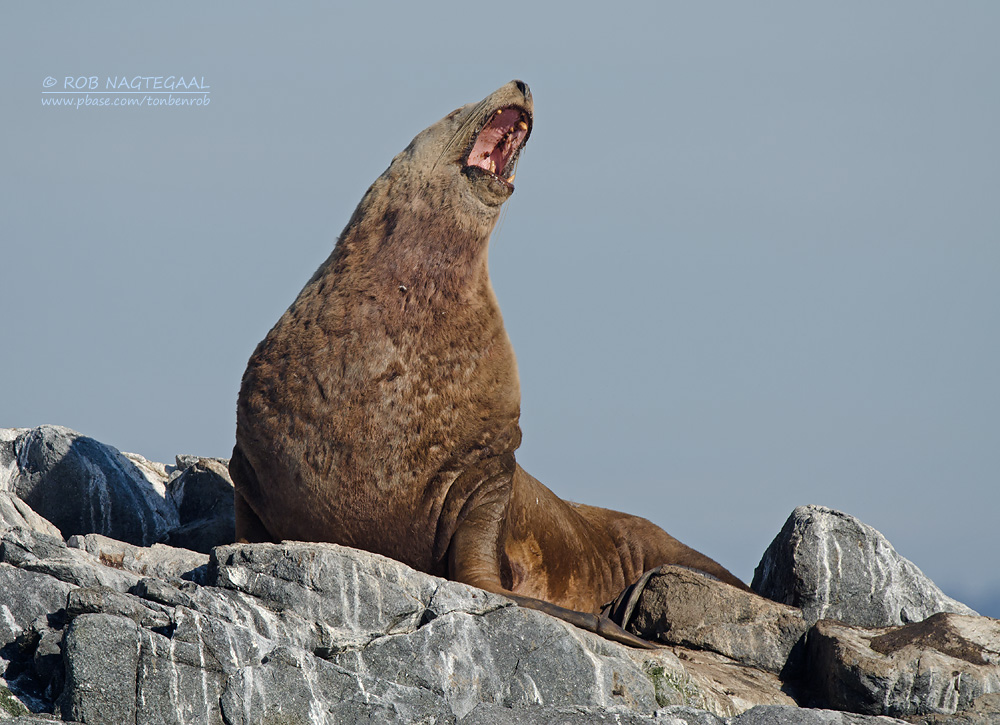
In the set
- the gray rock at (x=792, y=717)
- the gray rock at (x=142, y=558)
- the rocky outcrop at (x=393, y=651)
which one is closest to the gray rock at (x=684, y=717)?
the rocky outcrop at (x=393, y=651)

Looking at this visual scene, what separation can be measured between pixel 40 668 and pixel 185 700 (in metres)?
0.79

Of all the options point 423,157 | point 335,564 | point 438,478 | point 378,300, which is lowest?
point 335,564

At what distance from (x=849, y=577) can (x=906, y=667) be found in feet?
7.44

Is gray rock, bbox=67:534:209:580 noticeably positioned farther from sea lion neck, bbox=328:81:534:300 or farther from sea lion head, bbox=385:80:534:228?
sea lion head, bbox=385:80:534:228

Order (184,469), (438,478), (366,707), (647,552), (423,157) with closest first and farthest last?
1. (366,707)
2. (438,478)
3. (423,157)
4. (647,552)
5. (184,469)

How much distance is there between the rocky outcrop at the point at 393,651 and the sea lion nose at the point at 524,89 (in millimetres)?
3643

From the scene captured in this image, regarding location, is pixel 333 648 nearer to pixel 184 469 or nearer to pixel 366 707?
pixel 366 707

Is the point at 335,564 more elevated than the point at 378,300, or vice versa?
the point at 378,300

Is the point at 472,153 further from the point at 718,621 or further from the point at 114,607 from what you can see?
the point at 114,607

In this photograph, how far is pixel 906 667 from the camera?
7.55 metres

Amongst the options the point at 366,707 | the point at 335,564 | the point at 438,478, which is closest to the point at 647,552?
the point at 438,478

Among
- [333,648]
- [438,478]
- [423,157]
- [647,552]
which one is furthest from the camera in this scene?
[647,552]

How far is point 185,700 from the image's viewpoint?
557 cm

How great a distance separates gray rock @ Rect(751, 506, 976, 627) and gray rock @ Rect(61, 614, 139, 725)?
598 cm
